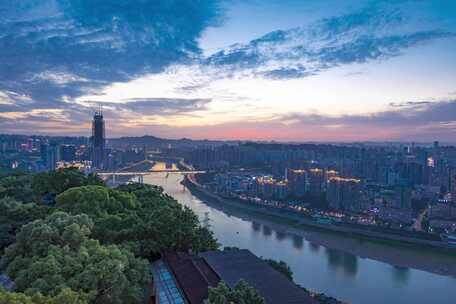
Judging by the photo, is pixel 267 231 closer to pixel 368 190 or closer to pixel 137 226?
pixel 368 190

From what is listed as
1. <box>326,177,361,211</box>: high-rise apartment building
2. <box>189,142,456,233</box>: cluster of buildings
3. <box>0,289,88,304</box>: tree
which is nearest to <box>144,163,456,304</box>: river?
<box>189,142,456,233</box>: cluster of buildings

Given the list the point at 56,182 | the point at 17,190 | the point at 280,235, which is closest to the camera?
the point at 17,190

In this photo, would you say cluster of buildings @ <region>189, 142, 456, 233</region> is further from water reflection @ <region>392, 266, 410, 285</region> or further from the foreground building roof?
the foreground building roof

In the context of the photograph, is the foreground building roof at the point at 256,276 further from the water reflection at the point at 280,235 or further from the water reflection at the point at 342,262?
the water reflection at the point at 280,235

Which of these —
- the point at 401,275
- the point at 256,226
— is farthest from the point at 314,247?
the point at 256,226

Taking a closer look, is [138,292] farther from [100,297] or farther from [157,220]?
[157,220]

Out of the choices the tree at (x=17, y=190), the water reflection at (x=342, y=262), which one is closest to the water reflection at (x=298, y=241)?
the water reflection at (x=342, y=262)
